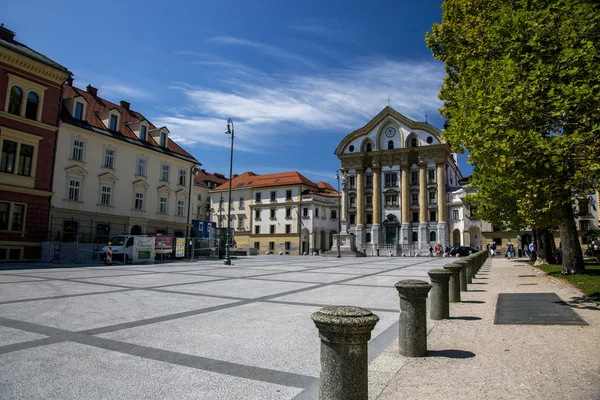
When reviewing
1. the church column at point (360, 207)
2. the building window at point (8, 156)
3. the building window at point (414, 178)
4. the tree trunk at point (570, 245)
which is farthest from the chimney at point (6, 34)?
the building window at point (414, 178)

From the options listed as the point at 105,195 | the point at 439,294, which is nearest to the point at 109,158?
the point at 105,195

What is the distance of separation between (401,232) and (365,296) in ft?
186

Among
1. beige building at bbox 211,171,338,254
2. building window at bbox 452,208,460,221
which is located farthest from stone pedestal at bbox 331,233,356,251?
building window at bbox 452,208,460,221

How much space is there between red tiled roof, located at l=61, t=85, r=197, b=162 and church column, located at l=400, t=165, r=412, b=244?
37.9 meters

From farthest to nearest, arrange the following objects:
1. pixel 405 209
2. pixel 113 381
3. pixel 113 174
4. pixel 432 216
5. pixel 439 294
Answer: pixel 405 209 < pixel 432 216 < pixel 113 174 < pixel 439 294 < pixel 113 381

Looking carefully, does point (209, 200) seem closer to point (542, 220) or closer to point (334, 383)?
point (542, 220)

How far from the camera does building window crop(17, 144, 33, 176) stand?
25.7 m

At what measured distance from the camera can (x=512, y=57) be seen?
10359mm

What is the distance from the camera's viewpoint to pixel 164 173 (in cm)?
3928

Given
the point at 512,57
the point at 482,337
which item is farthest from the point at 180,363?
the point at 512,57

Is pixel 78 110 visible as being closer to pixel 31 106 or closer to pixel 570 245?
pixel 31 106

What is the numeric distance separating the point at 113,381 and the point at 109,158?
33.7m

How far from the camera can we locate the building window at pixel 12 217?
24.2 m

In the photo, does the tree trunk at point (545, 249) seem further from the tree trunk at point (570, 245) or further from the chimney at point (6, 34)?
the chimney at point (6, 34)
